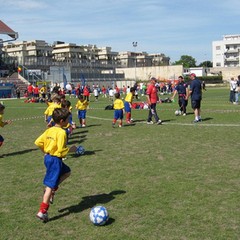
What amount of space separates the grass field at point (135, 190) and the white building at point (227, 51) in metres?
124

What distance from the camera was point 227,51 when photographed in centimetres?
13038

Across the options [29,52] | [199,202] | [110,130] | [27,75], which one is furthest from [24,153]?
[29,52]

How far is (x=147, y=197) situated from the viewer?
614cm

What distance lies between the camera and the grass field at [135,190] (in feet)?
16.1

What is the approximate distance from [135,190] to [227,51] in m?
132

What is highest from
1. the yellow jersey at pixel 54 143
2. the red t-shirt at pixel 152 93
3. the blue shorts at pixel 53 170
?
the red t-shirt at pixel 152 93

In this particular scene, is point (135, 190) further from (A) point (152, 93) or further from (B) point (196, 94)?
(B) point (196, 94)

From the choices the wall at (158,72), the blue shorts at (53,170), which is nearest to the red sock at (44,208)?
the blue shorts at (53,170)

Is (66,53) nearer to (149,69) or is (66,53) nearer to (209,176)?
(149,69)

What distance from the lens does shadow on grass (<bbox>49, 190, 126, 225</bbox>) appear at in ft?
18.6

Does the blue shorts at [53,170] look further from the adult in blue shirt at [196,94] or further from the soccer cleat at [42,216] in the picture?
the adult in blue shirt at [196,94]

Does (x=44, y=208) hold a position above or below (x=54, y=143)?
below

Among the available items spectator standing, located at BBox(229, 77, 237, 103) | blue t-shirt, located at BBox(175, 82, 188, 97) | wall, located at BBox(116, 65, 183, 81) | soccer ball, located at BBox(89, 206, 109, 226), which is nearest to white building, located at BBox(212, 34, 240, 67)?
wall, located at BBox(116, 65, 183, 81)

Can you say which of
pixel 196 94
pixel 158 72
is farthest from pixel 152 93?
pixel 158 72
